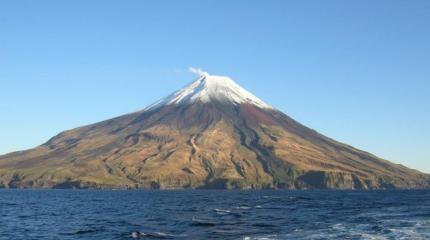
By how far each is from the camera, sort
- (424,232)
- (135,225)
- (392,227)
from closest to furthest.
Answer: (424,232)
(392,227)
(135,225)

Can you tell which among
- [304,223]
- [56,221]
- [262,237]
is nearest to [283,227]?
[304,223]

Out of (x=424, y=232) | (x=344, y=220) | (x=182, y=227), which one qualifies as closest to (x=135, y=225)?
(x=182, y=227)

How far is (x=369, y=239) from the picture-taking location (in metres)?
69.4

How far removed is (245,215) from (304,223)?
64.9ft

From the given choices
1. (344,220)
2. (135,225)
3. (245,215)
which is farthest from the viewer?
(245,215)

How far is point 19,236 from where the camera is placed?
250ft

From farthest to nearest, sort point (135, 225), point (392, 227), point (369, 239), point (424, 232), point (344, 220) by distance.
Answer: point (344, 220), point (135, 225), point (392, 227), point (424, 232), point (369, 239)

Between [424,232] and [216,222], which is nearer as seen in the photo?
[424,232]

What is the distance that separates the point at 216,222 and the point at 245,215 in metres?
16.7

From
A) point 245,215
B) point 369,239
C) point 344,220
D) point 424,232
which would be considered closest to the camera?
point 369,239

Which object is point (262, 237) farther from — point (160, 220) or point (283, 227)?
point (160, 220)

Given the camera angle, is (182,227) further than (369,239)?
Yes

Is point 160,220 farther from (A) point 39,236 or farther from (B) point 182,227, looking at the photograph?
(A) point 39,236

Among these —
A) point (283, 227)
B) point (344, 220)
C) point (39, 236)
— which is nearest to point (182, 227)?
point (283, 227)
